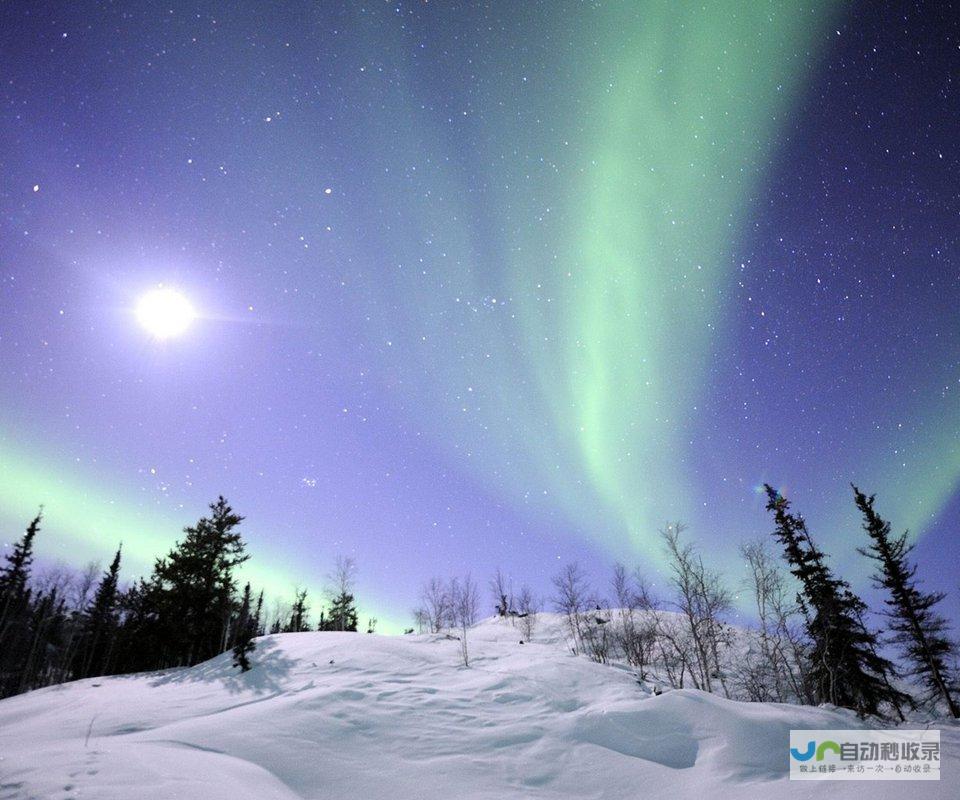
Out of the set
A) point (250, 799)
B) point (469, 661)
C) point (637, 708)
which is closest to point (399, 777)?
point (250, 799)

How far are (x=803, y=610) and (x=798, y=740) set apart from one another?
58.9 ft

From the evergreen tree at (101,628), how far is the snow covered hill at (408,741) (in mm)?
29788

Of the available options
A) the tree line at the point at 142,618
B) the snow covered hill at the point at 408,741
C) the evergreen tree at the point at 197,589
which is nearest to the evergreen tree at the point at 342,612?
the tree line at the point at 142,618

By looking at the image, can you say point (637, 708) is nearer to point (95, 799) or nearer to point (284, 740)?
point (284, 740)

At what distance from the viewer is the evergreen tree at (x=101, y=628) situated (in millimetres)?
40000

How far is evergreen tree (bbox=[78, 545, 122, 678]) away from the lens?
40.0 m

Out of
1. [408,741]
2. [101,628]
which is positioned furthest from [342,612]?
[408,741]

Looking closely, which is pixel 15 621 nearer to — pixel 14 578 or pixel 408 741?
pixel 14 578

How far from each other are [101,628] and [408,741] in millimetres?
48210

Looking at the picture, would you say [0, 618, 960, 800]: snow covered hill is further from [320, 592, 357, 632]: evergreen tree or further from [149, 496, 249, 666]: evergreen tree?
[320, 592, 357, 632]: evergreen tree

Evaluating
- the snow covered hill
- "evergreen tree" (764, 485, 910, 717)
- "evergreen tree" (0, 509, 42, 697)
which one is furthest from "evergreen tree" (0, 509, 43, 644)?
"evergreen tree" (764, 485, 910, 717)

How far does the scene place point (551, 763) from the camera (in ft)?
31.0

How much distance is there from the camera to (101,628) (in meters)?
40.9

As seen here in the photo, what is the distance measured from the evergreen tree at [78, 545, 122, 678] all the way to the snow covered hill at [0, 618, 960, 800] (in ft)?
97.7
